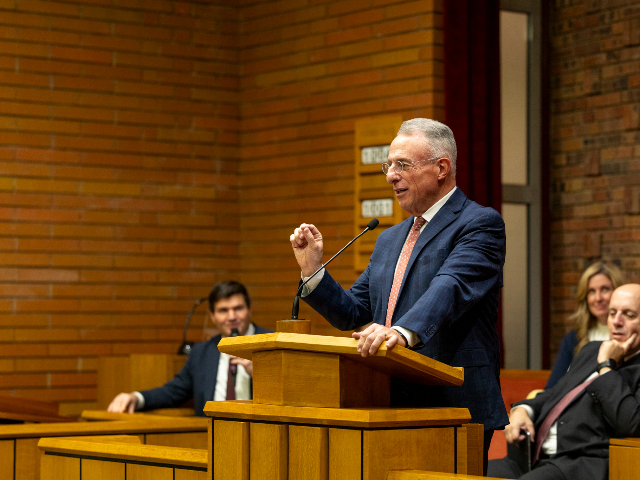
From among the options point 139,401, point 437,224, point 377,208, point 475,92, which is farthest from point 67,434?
point 475,92

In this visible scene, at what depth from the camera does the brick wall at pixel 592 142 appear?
5.71 metres

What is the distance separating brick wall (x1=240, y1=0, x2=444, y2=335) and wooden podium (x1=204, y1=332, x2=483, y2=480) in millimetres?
3120

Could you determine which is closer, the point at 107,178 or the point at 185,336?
the point at 185,336

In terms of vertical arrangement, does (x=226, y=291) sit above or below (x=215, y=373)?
above

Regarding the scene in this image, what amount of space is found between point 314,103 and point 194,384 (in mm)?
1960

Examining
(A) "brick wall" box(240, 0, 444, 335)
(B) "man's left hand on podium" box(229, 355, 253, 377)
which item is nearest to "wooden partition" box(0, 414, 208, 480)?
(B) "man's left hand on podium" box(229, 355, 253, 377)

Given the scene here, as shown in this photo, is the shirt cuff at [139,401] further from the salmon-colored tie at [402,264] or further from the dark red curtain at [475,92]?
the salmon-colored tie at [402,264]

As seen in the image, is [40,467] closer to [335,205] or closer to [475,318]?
[475,318]

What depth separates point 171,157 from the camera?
20.1 ft

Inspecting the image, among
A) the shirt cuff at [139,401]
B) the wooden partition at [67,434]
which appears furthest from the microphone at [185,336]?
the wooden partition at [67,434]

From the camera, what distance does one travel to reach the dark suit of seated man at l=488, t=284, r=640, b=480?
3.45m

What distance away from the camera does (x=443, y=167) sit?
8.59 feet

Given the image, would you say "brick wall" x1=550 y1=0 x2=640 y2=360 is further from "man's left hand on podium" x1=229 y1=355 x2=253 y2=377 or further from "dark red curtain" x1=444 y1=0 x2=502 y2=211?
"man's left hand on podium" x1=229 y1=355 x2=253 y2=377

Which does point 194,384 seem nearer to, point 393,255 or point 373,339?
point 393,255
